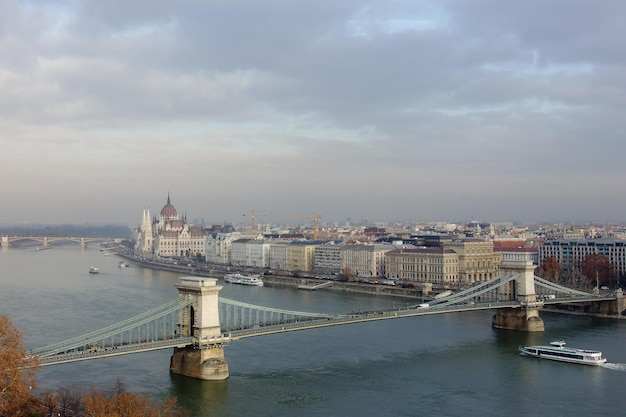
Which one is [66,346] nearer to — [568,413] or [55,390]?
[55,390]

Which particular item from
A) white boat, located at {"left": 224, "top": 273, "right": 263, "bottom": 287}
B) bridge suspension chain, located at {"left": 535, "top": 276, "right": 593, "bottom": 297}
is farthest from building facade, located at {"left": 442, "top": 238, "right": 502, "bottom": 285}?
white boat, located at {"left": 224, "top": 273, "right": 263, "bottom": 287}

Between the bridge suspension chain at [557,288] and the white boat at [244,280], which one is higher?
the bridge suspension chain at [557,288]

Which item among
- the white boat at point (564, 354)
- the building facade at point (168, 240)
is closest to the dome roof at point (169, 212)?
the building facade at point (168, 240)

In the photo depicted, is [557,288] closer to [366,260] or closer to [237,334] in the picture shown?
[237,334]

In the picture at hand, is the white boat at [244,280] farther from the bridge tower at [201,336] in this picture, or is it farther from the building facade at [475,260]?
the bridge tower at [201,336]

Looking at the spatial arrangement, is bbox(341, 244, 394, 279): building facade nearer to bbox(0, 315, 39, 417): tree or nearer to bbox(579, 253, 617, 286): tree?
bbox(579, 253, 617, 286): tree

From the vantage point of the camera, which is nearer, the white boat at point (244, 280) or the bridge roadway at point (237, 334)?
the bridge roadway at point (237, 334)
